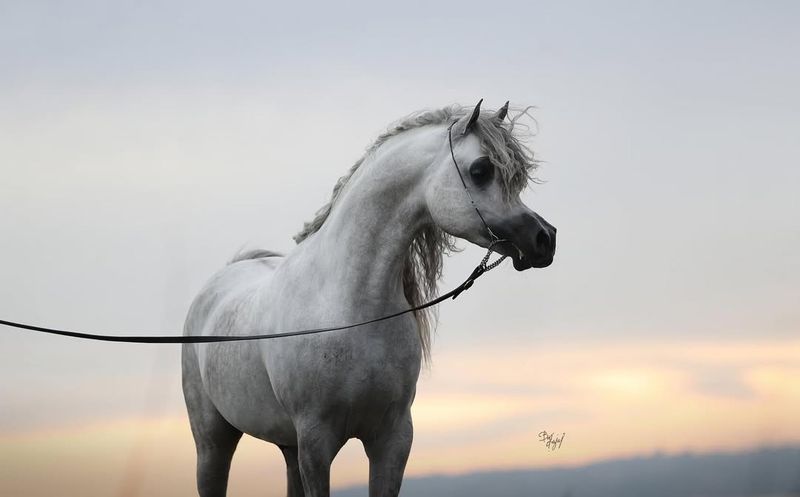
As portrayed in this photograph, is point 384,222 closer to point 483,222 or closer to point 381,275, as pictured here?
point 381,275

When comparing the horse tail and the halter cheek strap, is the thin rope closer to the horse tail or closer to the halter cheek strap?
the halter cheek strap

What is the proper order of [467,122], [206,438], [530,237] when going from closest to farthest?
[530,237], [467,122], [206,438]

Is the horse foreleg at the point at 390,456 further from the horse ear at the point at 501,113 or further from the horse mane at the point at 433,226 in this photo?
the horse ear at the point at 501,113

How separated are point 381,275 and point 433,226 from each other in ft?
1.48

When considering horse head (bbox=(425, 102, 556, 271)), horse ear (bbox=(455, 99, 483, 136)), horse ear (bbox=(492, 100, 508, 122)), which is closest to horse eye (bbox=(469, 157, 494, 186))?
horse head (bbox=(425, 102, 556, 271))

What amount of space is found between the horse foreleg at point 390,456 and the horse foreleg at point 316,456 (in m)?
0.32

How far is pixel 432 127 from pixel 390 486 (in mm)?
2150

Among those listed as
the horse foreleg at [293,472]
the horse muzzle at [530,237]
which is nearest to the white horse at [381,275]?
the horse muzzle at [530,237]

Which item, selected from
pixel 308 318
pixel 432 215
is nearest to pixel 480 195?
pixel 432 215

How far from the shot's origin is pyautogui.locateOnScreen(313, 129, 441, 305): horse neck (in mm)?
6996

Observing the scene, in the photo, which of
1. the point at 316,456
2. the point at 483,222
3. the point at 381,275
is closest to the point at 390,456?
the point at 316,456

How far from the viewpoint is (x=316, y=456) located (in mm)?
6949

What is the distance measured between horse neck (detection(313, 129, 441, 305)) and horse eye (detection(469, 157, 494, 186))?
332 mm

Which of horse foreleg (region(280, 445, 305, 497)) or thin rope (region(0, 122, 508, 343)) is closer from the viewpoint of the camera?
thin rope (region(0, 122, 508, 343))
